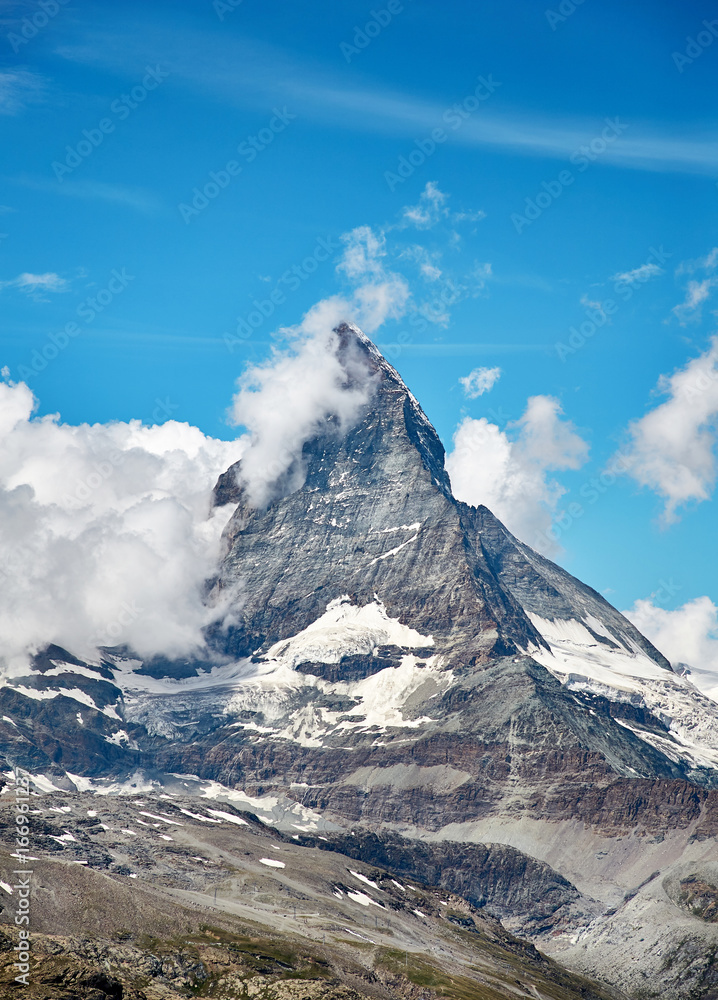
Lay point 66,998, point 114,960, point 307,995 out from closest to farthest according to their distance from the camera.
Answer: point 66,998, point 307,995, point 114,960

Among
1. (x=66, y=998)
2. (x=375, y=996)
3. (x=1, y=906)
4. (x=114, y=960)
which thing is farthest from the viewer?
(x=375, y=996)

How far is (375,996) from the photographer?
640 ft

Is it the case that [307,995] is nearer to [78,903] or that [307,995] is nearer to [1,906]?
[1,906]

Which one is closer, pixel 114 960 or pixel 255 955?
pixel 114 960

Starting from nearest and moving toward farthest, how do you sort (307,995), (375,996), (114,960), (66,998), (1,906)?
(66,998) < (307,995) < (114,960) < (1,906) < (375,996)

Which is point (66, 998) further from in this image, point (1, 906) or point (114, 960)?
point (1, 906)

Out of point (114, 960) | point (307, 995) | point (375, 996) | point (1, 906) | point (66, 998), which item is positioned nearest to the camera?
point (66, 998)

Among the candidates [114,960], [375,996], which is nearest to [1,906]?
[114,960]

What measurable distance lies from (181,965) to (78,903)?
1388 inches

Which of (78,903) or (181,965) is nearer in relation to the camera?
(181,965)

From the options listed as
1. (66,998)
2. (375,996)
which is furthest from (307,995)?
(375,996)

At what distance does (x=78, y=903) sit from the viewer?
7781 inches

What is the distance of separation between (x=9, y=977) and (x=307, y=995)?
150 ft

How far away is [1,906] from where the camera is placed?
166 meters
